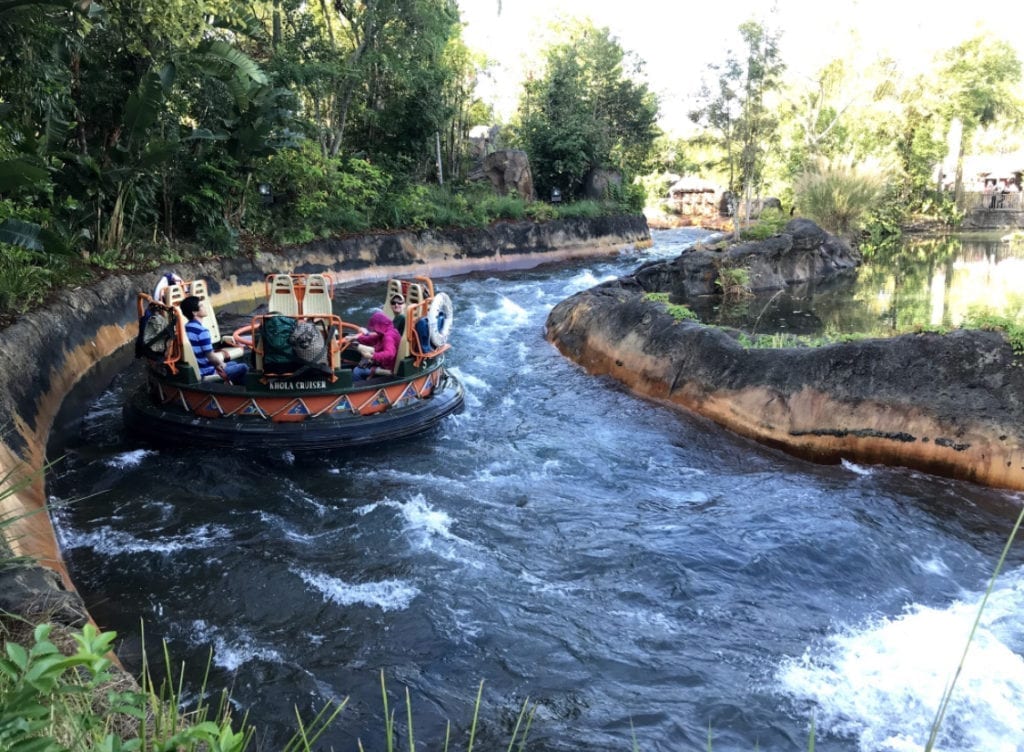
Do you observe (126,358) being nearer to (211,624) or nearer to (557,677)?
(211,624)

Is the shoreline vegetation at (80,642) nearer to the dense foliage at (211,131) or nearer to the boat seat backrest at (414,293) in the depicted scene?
the dense foliage at (211,131)

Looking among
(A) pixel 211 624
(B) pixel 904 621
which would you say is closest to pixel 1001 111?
(B) pixel 904 621

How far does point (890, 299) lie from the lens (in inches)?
614

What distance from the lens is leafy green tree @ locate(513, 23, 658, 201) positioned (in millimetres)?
27594

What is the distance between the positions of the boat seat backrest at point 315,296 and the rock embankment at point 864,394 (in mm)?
4141

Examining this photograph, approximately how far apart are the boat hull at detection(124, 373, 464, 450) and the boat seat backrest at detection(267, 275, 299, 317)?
2.19 metres

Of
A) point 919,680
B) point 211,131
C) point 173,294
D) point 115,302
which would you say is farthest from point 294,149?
point 919,680

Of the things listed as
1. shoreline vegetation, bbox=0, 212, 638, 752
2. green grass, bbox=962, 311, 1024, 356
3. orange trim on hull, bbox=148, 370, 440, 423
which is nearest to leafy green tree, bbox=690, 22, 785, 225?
shoreline vegetation, bbox=0, 212, 638, 752

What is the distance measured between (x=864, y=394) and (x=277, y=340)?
5.84m

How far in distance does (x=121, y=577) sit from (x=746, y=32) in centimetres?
2071

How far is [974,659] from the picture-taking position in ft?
14.3

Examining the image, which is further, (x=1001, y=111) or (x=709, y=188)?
(x=709, y=188)

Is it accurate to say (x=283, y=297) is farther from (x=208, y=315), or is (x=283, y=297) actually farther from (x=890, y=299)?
(x=890, y=299)

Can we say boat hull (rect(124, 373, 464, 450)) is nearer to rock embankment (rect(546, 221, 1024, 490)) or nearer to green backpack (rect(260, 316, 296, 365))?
green backpack (rect(260, 316, 296, 365))
